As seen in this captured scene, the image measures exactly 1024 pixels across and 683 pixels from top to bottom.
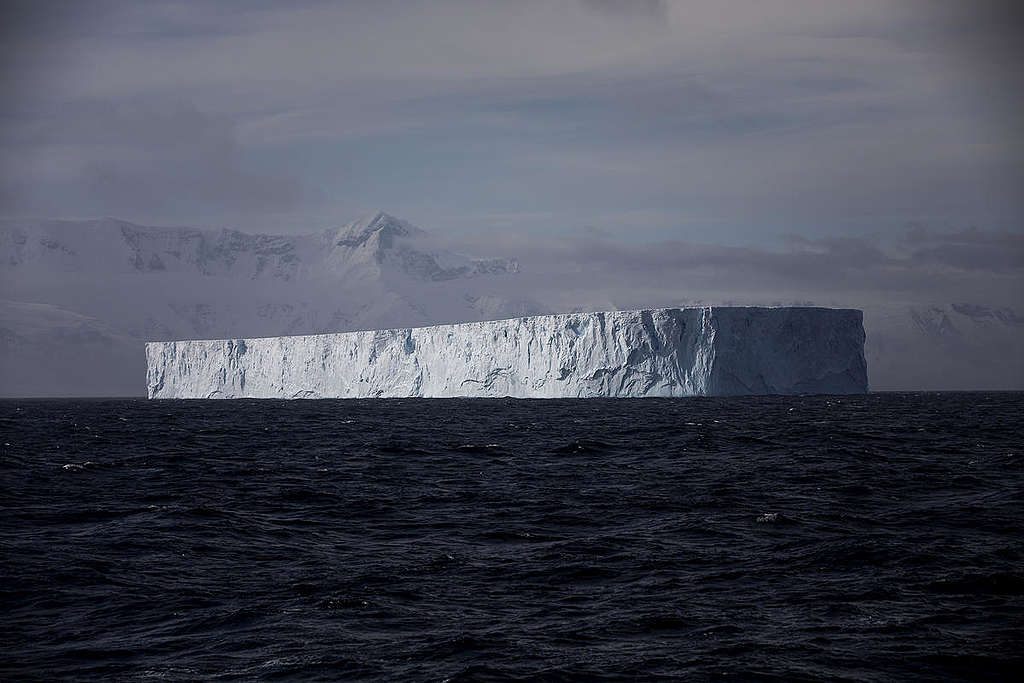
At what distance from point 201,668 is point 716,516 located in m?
8.74

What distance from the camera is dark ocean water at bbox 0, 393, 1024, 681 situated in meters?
8.58

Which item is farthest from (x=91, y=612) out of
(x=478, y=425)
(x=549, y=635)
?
(x=478, y=425)

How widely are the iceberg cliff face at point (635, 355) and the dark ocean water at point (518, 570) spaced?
3421 centimetres

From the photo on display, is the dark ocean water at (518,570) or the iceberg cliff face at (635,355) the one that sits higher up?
the iceberg cliff face at (635,355)

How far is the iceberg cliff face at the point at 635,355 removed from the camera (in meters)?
57.8

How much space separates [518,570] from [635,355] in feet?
154

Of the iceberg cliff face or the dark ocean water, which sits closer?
the dark ocean water

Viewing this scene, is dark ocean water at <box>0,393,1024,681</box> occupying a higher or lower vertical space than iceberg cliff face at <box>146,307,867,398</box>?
lower

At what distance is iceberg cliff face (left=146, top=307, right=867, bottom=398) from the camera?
57.8 metres

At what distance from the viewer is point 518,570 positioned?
1173cm

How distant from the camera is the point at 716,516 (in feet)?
49.6

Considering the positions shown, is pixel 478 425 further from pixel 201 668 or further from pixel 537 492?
pixel 201 668

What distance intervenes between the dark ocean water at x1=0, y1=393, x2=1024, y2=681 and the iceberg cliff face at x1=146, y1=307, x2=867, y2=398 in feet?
112

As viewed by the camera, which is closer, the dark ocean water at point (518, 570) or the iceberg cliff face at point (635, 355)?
the dark ocean water at point (518, 570)
